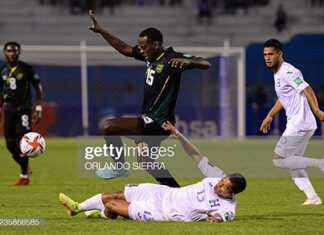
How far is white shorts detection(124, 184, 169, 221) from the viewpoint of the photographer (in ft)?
20.8

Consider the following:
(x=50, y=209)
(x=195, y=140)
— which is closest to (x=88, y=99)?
(x=195, y=140)

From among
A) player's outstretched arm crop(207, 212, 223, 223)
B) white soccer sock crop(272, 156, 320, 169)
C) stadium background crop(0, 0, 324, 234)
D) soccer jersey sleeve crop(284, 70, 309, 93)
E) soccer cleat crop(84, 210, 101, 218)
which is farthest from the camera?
white soccer sock crop(272, 156, 320, 169)

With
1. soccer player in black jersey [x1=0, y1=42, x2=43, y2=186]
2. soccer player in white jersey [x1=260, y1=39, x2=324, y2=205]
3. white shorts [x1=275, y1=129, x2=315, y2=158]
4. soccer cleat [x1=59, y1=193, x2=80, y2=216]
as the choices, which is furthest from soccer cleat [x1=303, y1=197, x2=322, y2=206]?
soccer player in black jersey [x1=0, y1=42, x2=43, y2=186]

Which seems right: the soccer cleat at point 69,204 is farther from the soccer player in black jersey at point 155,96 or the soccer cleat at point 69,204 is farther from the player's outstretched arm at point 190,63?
the player's outstretched arm at point 190,63

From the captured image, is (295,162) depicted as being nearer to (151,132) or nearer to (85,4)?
(151,132)

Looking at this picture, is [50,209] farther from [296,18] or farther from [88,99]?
[296,18]

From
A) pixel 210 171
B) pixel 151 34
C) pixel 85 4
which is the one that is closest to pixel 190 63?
pixel 151 34

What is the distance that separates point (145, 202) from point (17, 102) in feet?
15.5

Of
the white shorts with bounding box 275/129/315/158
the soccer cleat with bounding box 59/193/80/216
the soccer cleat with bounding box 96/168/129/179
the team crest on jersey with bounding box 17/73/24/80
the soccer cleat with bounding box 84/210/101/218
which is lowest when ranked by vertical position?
the soccer cleat with bounding box 84/210/101/218

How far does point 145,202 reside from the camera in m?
6.35

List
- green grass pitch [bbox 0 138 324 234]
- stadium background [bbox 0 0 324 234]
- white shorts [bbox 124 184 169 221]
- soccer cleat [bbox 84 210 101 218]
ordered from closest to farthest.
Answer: green grass pitch [bbox 0 138 324 234] < white shorts [bbox 124 184 169 221] < soccer cleat [bbox 84 210 101 218] < stadium background [bbox 0 0 324 234]

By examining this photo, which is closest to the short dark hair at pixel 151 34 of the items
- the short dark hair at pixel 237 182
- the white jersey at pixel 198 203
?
the white jersey at pixel 198 203

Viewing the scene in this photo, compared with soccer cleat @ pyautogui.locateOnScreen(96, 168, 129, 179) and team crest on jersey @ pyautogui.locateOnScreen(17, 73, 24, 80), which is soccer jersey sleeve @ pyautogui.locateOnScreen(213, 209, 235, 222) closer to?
soccer cleat @ pyautogui.locateOnScreen(96, 168, 129, 179)

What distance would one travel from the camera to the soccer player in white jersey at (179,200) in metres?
6.14
